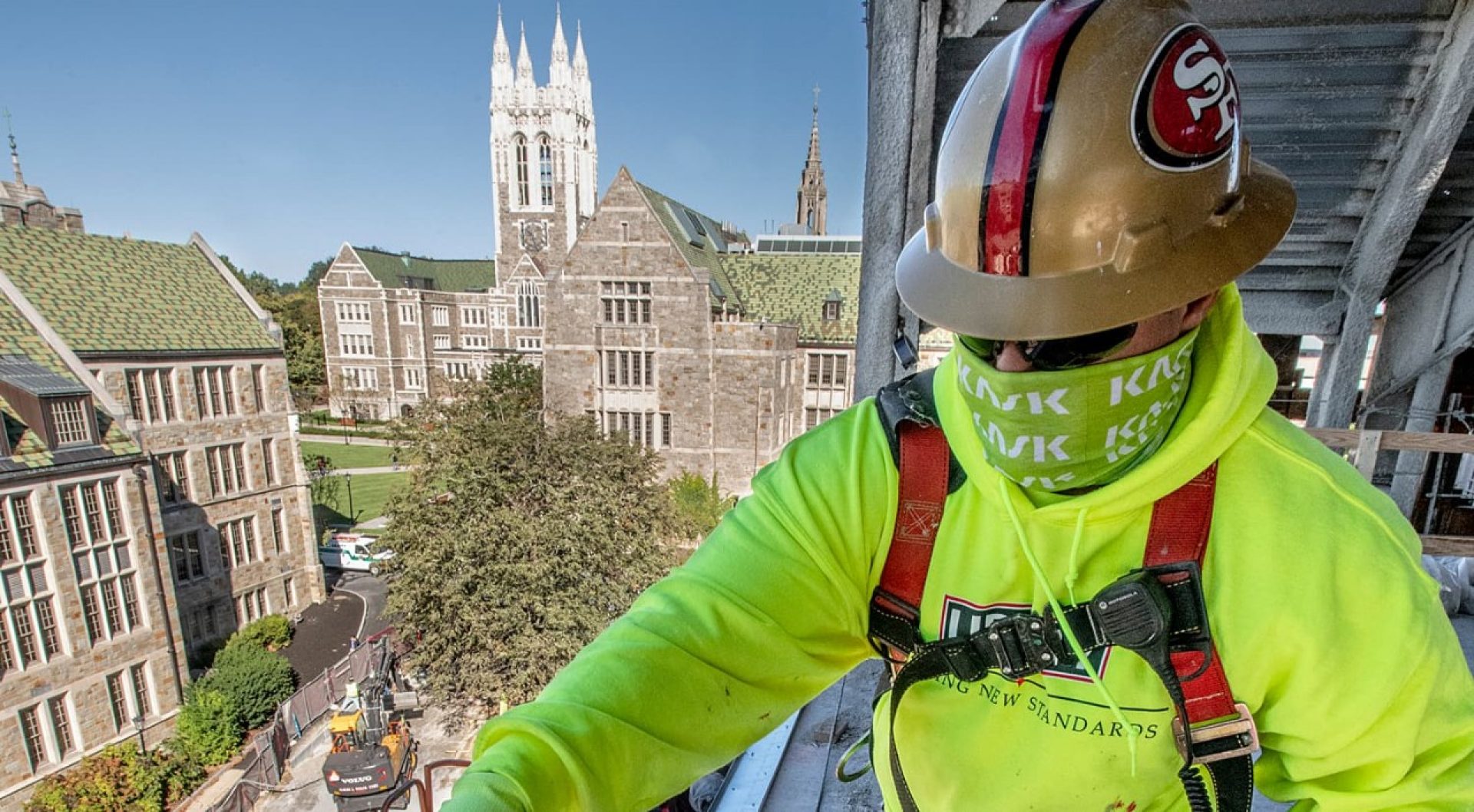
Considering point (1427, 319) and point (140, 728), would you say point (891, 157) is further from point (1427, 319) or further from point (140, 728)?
point (140, 728)

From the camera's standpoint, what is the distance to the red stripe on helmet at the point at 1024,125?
2.70 ft

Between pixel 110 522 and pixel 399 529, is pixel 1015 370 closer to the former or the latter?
pixel 399 529

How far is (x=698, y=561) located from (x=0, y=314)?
17.2m

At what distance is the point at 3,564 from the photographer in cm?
1005

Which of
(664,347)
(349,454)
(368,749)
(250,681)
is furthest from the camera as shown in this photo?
(349,454)

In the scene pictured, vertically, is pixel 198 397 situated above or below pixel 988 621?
below

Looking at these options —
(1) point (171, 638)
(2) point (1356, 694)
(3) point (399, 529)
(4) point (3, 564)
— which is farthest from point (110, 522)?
(2) point (1356, 694)

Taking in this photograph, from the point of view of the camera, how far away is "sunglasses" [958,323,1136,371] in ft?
2.84

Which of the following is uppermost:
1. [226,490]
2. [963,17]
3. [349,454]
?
[963,17]

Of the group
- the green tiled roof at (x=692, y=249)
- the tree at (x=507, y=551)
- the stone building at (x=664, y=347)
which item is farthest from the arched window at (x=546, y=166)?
the tree at (x=507, y=551)

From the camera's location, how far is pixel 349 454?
32.8 metres

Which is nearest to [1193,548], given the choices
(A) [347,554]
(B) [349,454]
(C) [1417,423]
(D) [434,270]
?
(C) [1417,423]

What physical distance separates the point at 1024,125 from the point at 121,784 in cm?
1522

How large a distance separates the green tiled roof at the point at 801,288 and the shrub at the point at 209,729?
1685cm
